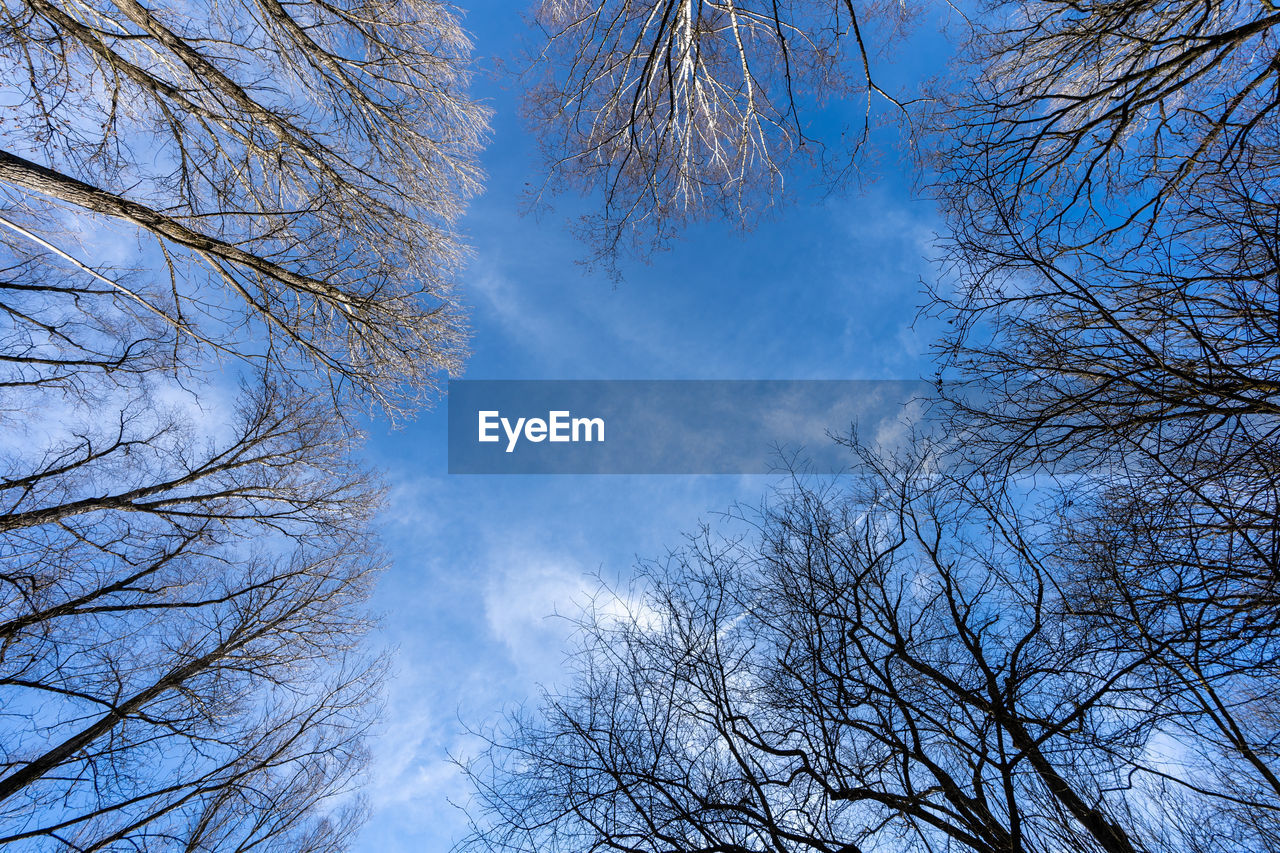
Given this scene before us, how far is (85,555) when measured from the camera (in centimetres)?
591

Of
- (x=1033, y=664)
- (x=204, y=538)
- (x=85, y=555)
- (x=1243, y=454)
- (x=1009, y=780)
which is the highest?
(x=204, y=538)

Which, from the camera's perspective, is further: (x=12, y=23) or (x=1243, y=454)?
(x=12, y=23)

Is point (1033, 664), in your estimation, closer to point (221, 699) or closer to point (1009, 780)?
point (1009, 780)

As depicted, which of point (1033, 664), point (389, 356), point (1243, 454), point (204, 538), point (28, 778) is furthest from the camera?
point (204, 538)

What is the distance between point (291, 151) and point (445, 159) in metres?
1.46

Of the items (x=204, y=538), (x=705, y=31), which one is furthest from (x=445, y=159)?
(x=204, y=538)

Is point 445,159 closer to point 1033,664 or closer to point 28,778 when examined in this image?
point 1033,664

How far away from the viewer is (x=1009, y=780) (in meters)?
3.25

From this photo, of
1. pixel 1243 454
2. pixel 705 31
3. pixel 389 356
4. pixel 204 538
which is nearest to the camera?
pixel 1243 454

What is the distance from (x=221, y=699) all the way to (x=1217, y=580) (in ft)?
34.5

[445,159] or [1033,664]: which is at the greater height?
[445,159]

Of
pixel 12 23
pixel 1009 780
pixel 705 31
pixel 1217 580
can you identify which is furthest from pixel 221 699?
pixel 1217 580

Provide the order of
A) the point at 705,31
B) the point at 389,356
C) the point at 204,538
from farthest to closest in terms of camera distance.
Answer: the point at 204,538 → the point at 389,356 → the point at 705,31

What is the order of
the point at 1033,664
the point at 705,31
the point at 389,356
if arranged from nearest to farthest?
the point at 1033,664
the point at 705,31
the point at 389,356
